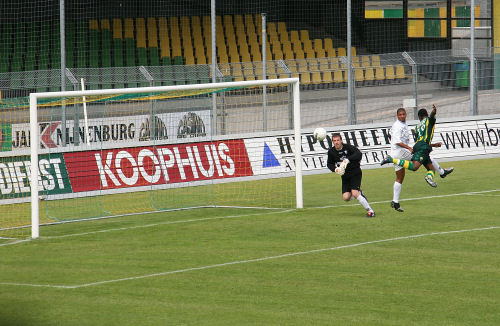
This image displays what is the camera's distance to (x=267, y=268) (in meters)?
10.7

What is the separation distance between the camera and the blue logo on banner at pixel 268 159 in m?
20.9

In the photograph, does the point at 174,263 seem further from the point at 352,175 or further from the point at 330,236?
the point at 352,175

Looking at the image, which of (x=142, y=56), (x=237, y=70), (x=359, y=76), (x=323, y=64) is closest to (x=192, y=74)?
(x=237, y=70)

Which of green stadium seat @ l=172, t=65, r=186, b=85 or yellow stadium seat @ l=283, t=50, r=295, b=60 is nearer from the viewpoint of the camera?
green stadium seat @ l=172, t=65, r=186, b=85

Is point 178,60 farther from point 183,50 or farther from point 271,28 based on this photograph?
point 271,28

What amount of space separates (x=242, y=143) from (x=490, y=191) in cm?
635

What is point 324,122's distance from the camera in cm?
2311

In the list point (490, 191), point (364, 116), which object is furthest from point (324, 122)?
point (490, 191)

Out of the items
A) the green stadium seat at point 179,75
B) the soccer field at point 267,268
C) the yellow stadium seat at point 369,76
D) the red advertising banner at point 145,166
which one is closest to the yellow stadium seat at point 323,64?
the yellow stadium seat at point 369,76

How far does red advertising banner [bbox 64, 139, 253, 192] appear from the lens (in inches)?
709

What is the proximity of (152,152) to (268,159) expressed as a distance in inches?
141

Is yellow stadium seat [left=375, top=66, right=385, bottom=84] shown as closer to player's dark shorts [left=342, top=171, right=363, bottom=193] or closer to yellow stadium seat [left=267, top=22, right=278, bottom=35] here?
player's dark shorts [left=342, top=171, right=363, bottom=193]

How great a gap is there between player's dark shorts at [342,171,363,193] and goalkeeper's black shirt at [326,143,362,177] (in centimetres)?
6

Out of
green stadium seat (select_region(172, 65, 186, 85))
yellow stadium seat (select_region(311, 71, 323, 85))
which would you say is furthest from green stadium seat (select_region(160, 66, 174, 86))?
yellow stadium seat (select_region(311, 71, 323, 85))
